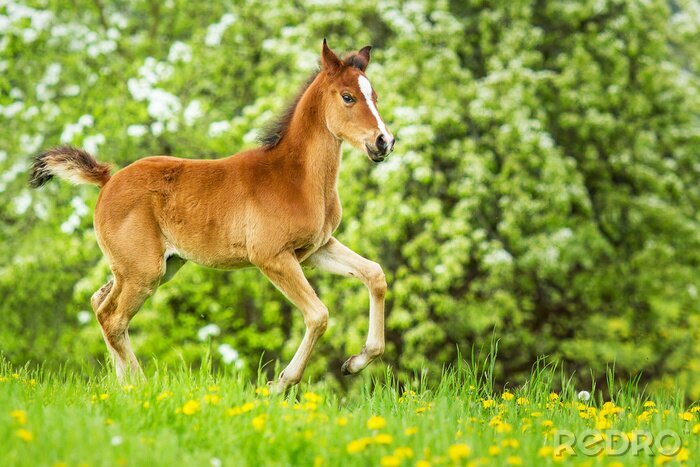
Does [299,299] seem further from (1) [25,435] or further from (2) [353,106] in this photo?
(1) [25,435]

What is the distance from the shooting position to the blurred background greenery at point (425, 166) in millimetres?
12781

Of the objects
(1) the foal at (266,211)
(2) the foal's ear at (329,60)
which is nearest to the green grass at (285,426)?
(1) the foal at (266,211)

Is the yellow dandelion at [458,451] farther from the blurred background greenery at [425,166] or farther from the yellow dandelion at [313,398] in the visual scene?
the blurred background greenery at [425,166]

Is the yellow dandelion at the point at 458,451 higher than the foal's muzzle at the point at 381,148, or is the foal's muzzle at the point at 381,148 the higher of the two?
the foal's muzzle at the point at 381,148

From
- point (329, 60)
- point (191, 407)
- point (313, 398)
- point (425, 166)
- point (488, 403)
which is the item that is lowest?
point (425, 166)

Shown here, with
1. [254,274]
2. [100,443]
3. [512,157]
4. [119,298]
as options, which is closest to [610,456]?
[100,443]

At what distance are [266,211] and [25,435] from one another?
213 centimetres

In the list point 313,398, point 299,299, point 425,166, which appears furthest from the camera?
point 425,166

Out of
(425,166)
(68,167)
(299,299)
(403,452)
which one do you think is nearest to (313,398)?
(299,299)

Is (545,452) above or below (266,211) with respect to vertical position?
below

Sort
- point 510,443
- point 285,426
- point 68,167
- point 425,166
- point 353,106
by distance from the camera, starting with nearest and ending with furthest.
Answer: point 510,443 → point 285,426 → point 353,106 → point 68,167 → point 425,166

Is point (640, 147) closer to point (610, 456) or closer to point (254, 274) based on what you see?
point (254, 274)

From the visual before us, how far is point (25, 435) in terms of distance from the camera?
3670 millimetres

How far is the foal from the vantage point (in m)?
5.26
